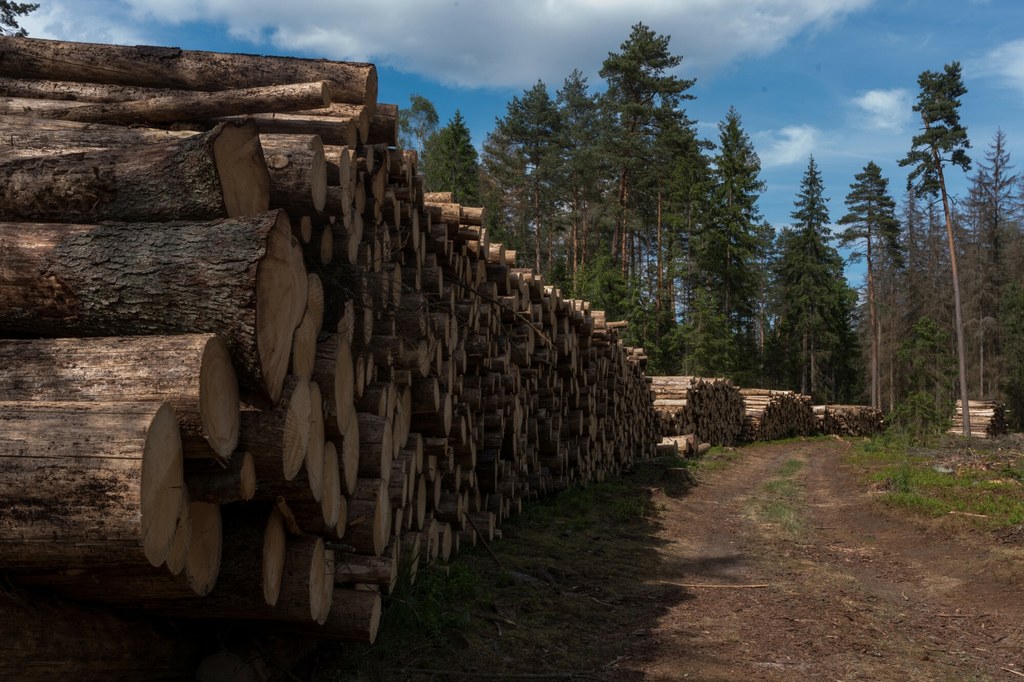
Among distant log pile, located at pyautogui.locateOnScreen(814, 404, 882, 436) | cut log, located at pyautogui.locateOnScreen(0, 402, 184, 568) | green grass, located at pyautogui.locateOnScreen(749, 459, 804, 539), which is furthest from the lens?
distant log pile, located at pyautogui.locateOnScreen(814, 404, 882, 436)

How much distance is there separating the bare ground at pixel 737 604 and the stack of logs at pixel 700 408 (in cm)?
840

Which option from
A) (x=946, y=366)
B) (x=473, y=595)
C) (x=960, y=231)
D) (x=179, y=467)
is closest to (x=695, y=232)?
(x=946, y=366)

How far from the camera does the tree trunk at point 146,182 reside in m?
3.27

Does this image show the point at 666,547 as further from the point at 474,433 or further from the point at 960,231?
the point at 960,231

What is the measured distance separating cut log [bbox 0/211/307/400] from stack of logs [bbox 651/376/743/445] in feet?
54.0

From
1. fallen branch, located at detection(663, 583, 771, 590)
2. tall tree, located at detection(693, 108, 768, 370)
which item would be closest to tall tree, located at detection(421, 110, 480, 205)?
tall tree, located at detection(693, 108, 768, 370)

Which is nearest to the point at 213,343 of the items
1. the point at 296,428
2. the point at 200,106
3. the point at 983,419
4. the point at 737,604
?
the point at 296,428

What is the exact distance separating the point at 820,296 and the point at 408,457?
51385mm

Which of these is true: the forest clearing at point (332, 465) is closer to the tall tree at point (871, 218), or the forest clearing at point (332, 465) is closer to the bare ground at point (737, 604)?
the bare ground at point (737, 604)

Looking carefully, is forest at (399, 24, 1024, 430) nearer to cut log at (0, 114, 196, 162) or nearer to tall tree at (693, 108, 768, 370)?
tall tree at (693, 108, 768, 370)

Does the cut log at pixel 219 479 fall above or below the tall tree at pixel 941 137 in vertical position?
below

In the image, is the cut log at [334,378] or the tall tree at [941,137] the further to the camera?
the tall tree at [941,137]

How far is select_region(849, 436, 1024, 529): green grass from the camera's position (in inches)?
385

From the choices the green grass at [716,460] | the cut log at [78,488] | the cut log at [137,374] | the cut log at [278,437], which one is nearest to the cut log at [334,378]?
the cut log at [278,437]
